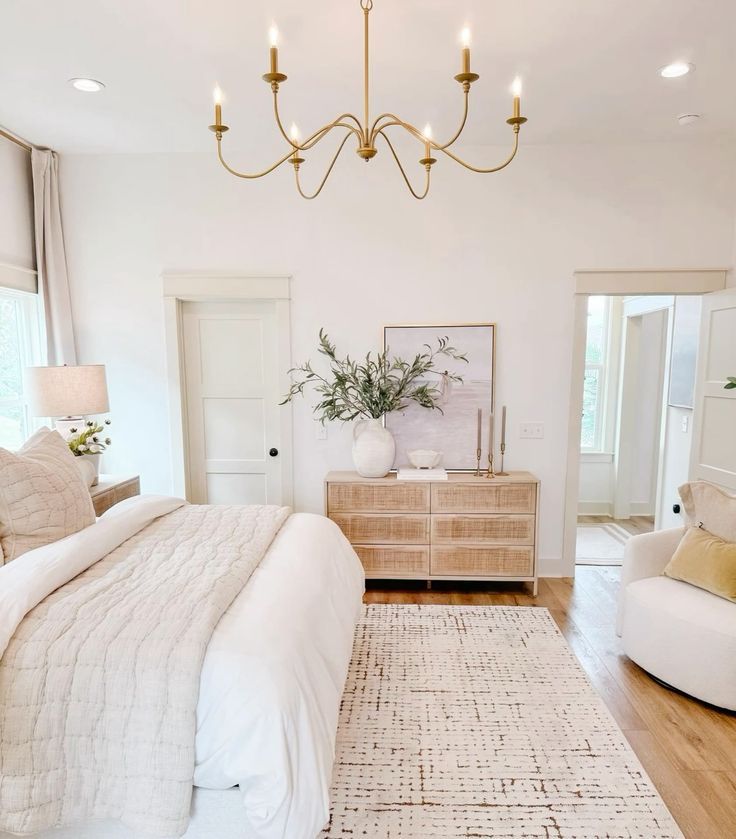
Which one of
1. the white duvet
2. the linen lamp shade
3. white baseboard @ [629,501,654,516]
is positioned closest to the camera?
the white duvet

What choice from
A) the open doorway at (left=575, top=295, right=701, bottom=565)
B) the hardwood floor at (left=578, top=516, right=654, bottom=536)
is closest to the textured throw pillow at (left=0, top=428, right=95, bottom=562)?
the open doorway at (left=575, top=295, right=701, bottom=565)

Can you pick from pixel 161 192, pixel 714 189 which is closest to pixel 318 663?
pixel 161 192

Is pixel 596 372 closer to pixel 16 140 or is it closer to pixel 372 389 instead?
pixel 372 389

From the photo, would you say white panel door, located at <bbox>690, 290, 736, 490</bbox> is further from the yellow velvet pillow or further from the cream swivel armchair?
the yellow velvet pillow

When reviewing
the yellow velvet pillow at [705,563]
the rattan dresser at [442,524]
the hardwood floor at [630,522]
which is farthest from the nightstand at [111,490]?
the hardwood floor at [630,522]

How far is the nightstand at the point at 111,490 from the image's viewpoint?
315 centimetres

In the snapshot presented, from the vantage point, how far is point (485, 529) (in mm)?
3559

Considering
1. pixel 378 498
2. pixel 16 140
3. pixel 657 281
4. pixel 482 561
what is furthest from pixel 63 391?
pixel 657 281

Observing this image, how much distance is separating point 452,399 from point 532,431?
63 cm

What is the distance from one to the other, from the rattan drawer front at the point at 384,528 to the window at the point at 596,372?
274cm

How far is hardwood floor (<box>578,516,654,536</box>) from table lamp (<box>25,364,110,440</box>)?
14.6 feet

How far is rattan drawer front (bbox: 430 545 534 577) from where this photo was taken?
3.56 metres

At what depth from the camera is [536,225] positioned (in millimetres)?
3680

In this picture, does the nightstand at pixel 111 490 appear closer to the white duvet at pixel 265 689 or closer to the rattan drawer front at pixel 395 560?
the white duvet at pixel 265 689
